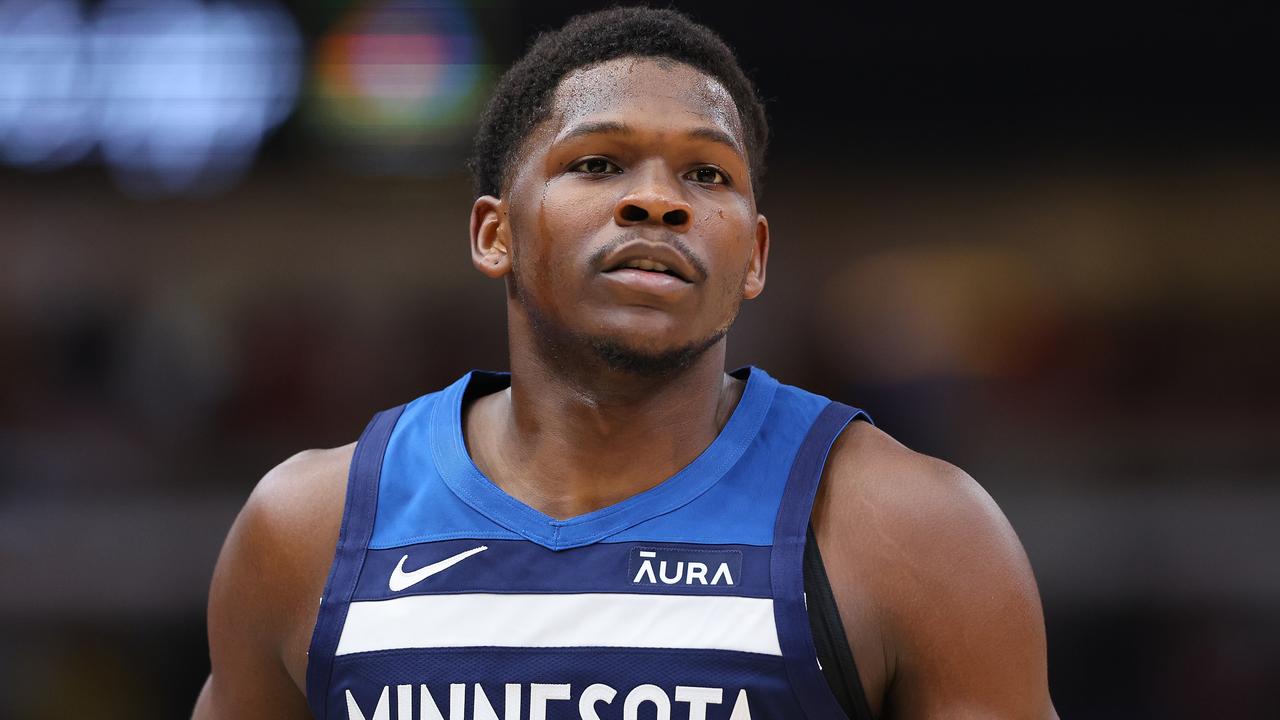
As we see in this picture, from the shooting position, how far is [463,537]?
2.40m

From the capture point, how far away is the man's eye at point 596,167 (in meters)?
2.41

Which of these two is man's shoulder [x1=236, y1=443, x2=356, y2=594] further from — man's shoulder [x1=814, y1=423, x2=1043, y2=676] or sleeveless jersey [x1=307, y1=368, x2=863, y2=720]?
man's shoulder [x1=814, y1=423, x2=1043, y2=676]

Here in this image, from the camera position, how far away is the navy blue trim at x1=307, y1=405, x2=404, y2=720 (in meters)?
2.36

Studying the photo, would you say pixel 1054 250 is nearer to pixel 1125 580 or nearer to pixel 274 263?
pixel 1125 580

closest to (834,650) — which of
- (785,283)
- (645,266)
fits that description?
(645,266)

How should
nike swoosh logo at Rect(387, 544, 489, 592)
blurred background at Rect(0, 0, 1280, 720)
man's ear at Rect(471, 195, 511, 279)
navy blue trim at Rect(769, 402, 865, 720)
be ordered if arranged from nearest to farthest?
navy blue trim at Rect(769, 402, 865, 720) → nike swoosh logo at Rect(387, 544, 489, 592) → man's ear at Rect(471, 195, 511, 279) → blurred background at Rect(0, 0, 1280, 720)

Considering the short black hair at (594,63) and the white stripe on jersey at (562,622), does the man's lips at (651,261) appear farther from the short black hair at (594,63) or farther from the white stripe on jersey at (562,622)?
the white stripe on jersey at (562,622)

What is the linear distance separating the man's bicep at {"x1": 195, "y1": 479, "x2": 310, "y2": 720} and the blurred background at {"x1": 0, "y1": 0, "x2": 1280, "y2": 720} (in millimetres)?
4546

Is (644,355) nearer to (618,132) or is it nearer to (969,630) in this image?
(618,132)

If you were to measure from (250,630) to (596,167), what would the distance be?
42.0 inches

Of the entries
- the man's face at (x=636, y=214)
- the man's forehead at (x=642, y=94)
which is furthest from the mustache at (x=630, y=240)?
the man's forehead at (x=642, y=94)

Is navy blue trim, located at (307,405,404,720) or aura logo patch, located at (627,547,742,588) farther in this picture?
navy blue trim, located at (307,405,404,720)

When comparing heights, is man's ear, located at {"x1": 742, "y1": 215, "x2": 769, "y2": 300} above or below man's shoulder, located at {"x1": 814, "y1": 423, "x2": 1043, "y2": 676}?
above

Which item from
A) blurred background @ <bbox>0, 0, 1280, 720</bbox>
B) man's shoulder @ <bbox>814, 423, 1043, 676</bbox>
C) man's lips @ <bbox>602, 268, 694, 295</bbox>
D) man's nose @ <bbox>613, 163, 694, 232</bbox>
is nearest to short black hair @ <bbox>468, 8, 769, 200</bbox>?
man's nose @ <bbox>613, 163, 694, 232</bbox>
